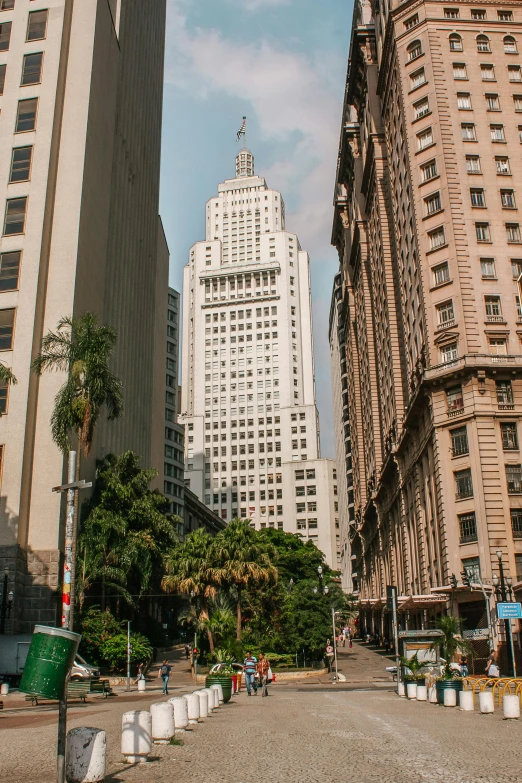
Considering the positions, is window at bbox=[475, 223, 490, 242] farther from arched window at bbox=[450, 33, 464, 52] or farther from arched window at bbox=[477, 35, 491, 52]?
arched window at bbox=[450, 33, 464, 52]

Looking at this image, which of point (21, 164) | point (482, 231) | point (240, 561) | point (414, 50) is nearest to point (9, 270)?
point (21, 164)

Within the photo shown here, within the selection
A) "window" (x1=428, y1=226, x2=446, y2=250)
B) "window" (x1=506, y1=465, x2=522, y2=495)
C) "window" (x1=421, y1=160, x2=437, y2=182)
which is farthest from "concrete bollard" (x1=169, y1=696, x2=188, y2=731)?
"window" (x1=421, y1=160, x2=437, y2=182)

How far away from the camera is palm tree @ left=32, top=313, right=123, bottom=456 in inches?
1467

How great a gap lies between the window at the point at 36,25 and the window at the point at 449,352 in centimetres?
4052

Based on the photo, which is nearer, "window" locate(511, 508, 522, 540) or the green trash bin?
the green trash bin

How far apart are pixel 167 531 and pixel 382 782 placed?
45.5 metres

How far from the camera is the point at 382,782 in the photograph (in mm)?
10398

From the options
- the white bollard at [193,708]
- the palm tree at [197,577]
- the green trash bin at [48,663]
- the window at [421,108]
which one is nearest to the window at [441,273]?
the window at [421,108]

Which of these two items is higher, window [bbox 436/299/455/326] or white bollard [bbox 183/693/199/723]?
window [bbox 436/299/455/326]

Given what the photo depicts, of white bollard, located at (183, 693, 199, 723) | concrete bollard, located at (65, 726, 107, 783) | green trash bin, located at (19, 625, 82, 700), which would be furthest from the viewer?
white bollard, located at (183, 693, 199, 723)

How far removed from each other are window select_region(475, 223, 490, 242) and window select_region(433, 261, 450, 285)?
127 inches

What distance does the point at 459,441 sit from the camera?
162 feet

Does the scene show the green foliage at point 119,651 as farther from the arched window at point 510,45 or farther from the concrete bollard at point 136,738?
the arched window at point 510,45

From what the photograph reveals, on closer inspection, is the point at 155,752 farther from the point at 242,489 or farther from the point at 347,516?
the point at 242,489
